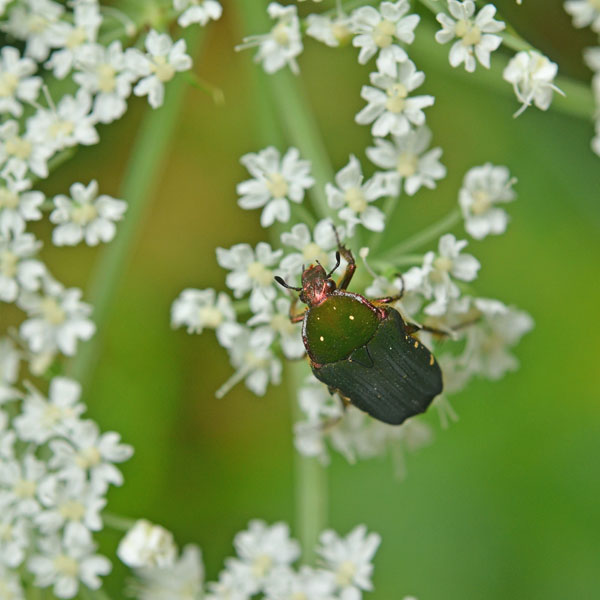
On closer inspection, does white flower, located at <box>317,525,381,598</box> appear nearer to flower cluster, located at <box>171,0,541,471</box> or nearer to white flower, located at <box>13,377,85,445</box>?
flower cluster, located at <box>171,0,541,471</box>

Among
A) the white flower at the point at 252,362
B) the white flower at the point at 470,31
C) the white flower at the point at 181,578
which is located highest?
the white flower at the point at 470,31

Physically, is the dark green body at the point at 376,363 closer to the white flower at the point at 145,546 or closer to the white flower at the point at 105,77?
the white flower at the point at 145,546

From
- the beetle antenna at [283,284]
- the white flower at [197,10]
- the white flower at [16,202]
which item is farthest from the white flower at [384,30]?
the white flower at [16,202]

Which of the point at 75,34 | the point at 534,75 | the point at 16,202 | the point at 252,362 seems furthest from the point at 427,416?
the point at 75,34

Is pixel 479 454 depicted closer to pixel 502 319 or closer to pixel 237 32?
pixel 502 319

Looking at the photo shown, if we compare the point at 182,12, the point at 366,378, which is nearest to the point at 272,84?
the point at 182,12

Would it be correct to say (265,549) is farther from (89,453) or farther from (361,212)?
(361,212)
